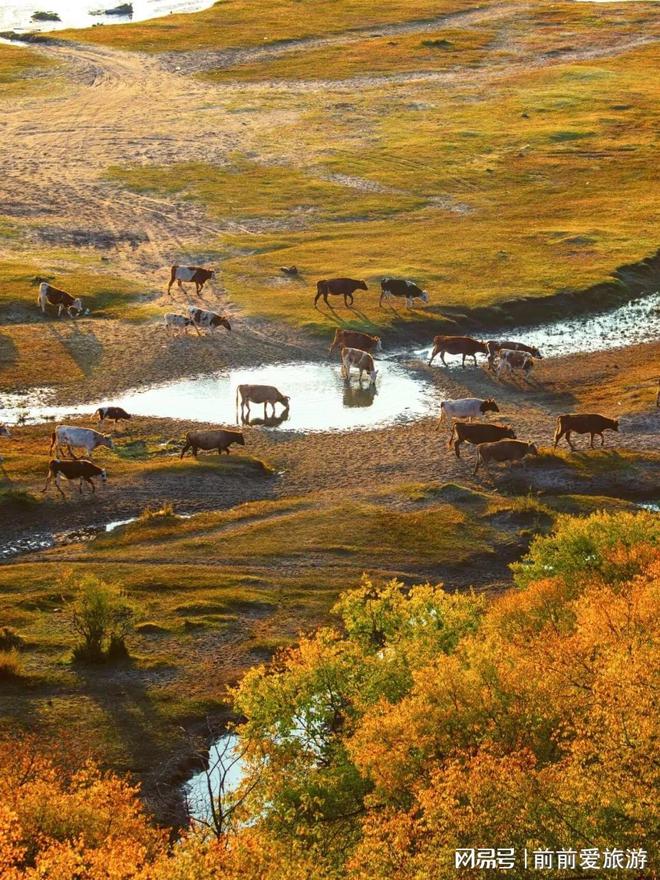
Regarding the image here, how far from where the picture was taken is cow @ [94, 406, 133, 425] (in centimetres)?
5100

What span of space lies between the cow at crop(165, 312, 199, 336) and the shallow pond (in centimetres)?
10045

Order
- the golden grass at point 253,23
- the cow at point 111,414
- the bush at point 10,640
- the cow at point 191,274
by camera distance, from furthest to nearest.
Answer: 1. the golden grass at point 253,23
2. the cow at point 191,274
3. the cow at point 111,414
4. the bush at point 10,640

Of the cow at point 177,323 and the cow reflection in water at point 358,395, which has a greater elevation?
the cow at point 177,323

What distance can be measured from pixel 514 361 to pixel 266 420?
11.9 m

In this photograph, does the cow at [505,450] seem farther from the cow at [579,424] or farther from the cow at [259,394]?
the cow at [259,394]

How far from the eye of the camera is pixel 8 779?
26.8 m

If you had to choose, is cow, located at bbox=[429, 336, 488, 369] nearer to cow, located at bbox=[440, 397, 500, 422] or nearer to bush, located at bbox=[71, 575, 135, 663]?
cow, located at bbox=[440, 397, 500, 422]

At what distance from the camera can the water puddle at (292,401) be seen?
53.5 metres

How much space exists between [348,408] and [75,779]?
29886 millimetres

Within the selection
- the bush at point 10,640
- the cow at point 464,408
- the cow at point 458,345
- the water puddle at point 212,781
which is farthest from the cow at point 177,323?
the water puddle at point 212,781

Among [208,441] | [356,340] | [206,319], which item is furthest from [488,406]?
[206,319]

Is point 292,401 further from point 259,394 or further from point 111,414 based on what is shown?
point 111,414

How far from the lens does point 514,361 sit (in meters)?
58.3

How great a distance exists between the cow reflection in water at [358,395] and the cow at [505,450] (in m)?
9.28
